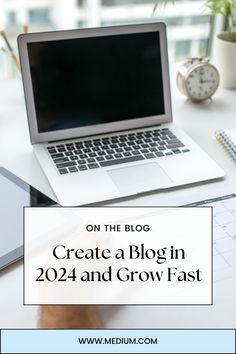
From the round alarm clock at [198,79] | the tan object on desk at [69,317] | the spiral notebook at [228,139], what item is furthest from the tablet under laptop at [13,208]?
the round alarm clock at [198,79]

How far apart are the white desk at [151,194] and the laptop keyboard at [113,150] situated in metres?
0.06

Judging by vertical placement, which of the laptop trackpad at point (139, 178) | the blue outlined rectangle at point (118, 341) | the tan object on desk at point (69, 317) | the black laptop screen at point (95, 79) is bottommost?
the blue outlined rectangle at point (118, 341)

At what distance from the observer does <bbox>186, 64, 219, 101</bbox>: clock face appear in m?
1.24

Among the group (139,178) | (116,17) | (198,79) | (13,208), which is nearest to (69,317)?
(13,208)

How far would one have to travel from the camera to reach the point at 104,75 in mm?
1052

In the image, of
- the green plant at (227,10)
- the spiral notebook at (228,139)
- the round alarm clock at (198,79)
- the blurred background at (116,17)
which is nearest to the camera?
the spiral notebook at (228,139)

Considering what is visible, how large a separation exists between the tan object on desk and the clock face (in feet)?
2.51

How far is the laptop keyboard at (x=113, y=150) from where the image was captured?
0.98 meters

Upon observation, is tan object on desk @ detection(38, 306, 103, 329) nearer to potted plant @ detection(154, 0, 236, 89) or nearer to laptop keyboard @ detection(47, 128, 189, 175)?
laptop keyboard @ detection(47, 128, 189, 175)

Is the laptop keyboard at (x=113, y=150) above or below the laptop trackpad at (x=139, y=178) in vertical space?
above

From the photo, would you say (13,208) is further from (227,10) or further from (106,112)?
(227,10)

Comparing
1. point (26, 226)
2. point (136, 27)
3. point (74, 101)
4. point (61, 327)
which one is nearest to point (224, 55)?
point (136, 27)

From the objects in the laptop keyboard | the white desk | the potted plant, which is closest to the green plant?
the potted plant

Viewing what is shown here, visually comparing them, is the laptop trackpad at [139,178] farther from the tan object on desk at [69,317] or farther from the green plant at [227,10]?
the green plant at [227,10]
